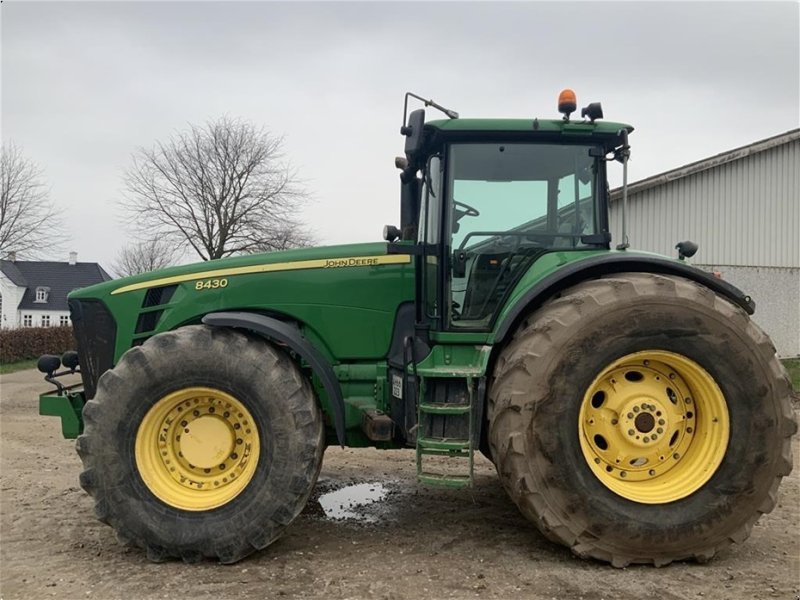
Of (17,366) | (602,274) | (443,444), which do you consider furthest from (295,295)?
(17,366)

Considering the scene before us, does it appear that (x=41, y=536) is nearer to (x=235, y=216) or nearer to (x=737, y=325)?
(x=737, y=325)

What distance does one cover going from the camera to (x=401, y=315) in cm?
432

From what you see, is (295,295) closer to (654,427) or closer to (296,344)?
(296,344)

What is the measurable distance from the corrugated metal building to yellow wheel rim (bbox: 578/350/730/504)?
31.7 ft

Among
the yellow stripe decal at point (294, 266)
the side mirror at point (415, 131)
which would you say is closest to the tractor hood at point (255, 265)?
the yellow stripe decal at point (294, 266)

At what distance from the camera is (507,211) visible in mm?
4051

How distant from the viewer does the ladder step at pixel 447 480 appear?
3.57 meters

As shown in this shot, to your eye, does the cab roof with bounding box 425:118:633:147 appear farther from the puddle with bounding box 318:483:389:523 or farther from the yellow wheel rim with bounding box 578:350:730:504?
the puddle with bounding box 318:483:389:523

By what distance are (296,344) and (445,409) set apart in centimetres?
100

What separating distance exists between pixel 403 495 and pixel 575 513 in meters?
2.05

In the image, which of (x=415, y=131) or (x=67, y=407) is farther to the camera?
(x=67, y=407)

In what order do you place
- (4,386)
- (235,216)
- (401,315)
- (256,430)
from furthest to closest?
1. (235,216)
2. (4,386)
3. (401,315)
4. (256,430)

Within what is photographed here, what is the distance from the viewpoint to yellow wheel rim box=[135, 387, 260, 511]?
3.75m

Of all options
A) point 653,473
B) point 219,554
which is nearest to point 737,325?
point 653,473
